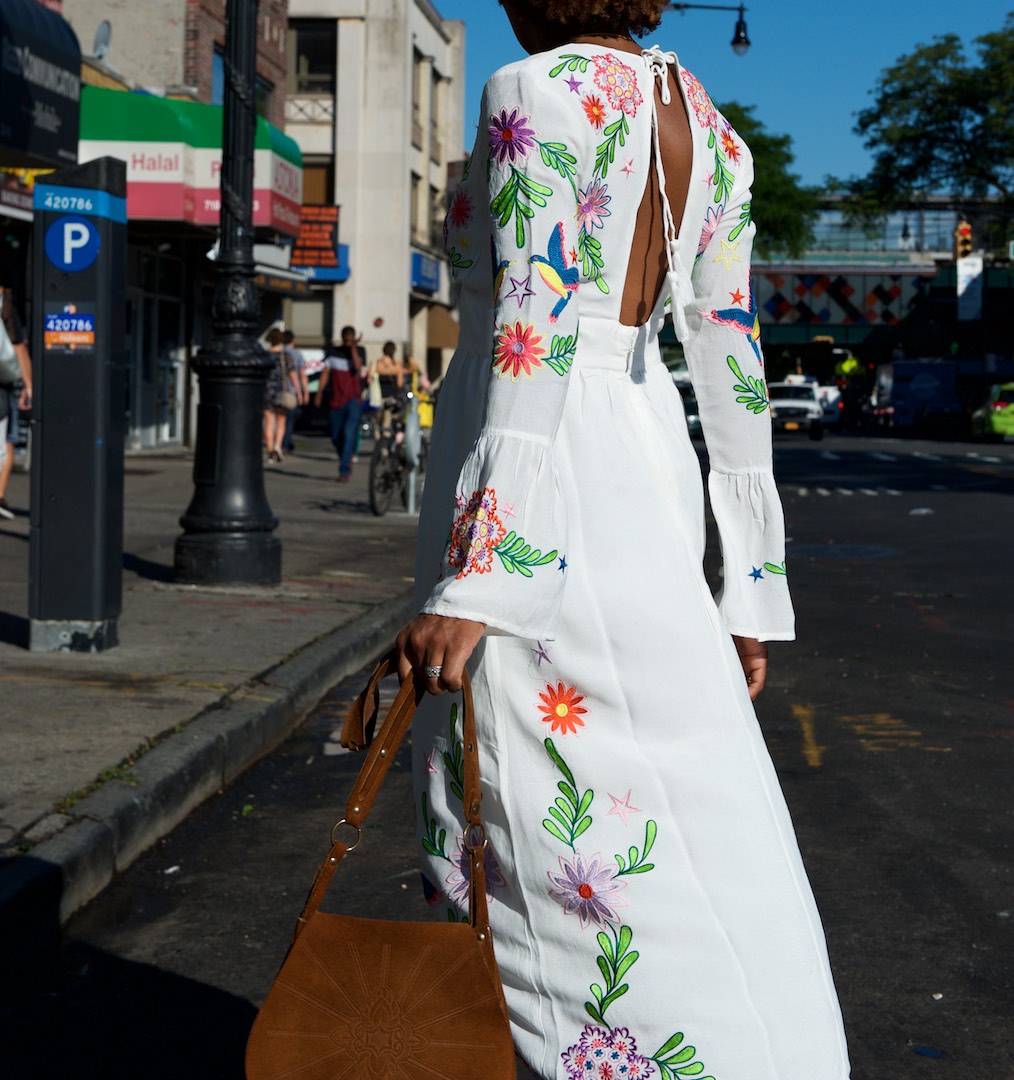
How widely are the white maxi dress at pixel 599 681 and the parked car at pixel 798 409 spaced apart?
4408 cm

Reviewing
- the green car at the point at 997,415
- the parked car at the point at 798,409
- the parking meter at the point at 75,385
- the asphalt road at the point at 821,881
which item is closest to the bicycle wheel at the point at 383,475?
the asphalt road at the point at 821,881

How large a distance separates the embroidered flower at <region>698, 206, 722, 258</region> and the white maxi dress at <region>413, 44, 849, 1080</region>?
0.36ft

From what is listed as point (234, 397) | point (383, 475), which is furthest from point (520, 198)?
point (383, 475)

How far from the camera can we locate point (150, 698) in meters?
6.12

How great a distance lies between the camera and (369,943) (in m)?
2.06

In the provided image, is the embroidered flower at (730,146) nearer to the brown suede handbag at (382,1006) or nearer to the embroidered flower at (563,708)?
the embroidered flower at (563,708)

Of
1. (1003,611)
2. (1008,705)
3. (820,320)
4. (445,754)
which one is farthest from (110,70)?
(820,320)

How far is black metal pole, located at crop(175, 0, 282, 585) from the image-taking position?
9508 mm

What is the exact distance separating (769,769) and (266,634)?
19.1 feet

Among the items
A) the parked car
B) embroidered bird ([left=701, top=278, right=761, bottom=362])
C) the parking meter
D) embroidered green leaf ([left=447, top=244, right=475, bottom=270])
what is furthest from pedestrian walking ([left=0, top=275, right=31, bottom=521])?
the parked car

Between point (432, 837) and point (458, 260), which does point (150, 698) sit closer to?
point (432, 837)

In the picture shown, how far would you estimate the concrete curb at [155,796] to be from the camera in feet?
12.8

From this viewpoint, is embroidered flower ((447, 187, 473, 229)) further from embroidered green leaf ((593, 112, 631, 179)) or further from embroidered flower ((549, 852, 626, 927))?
embroidered flower ((549, 852, 626, 927))

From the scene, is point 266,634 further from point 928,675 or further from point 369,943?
point 369,943
